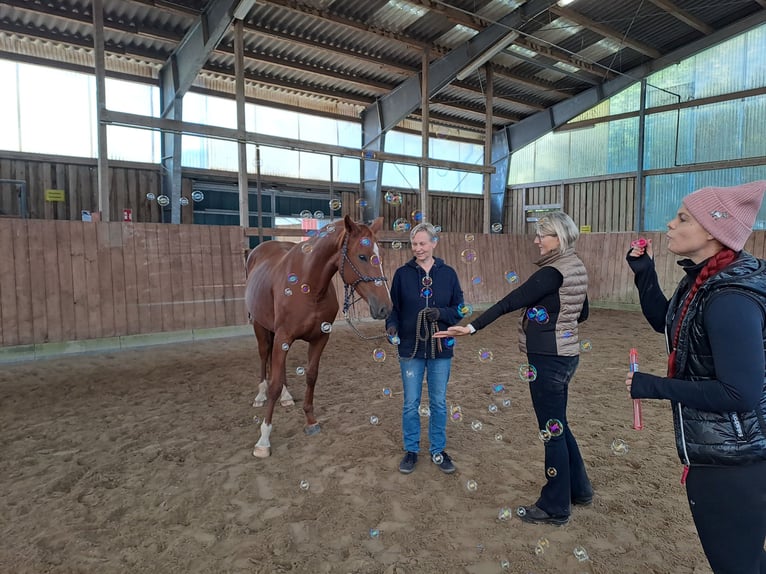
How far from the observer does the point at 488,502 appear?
8.70 feet

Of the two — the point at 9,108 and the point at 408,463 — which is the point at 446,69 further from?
the point at 408,463

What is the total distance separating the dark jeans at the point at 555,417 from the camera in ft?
7.44

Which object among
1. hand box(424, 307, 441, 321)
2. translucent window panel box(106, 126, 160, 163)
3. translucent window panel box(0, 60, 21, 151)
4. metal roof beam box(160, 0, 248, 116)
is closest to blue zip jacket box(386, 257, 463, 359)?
hand box(424, 307, 441, 321)

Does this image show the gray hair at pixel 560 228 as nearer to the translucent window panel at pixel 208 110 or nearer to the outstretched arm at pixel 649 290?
the outstretched arm at pixel 649 290

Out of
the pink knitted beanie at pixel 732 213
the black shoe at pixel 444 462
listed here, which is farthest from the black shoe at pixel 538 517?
the pink knitted beanie at pixel 732 213

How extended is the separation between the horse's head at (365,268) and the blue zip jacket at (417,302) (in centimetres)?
9

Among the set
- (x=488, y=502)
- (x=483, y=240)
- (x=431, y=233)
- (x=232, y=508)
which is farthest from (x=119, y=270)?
(x=483, y=240)

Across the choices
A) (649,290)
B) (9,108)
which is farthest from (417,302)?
(9,108)

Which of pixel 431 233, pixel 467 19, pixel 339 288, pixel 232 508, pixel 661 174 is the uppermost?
pixel 467 19

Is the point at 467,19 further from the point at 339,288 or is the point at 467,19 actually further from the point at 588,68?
the point at 339,288

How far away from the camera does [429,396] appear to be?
Answer: 296 cm

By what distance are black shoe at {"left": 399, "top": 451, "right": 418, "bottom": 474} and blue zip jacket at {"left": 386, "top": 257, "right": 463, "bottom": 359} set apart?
2.45 feet

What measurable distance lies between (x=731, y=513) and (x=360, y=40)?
440 inches

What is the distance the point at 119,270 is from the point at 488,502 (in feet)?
22.3
